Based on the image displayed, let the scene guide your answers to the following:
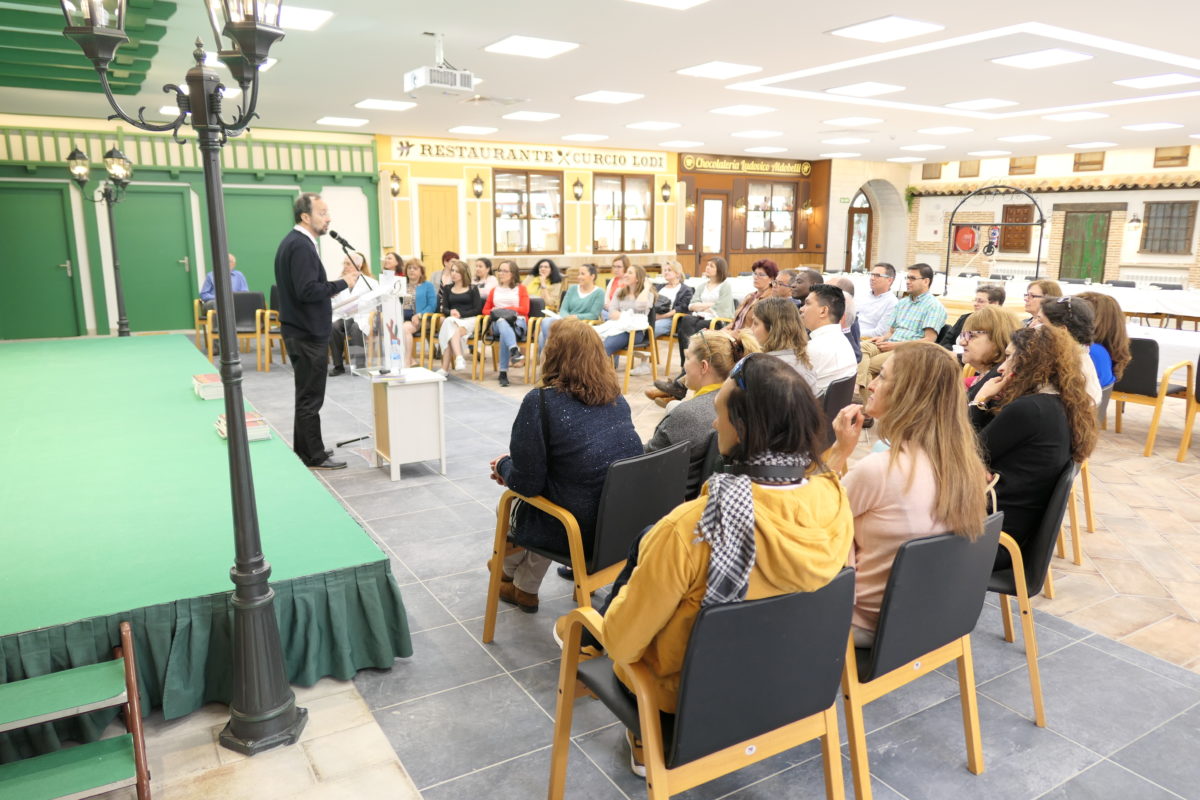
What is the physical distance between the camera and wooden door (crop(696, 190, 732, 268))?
16719 millimetres

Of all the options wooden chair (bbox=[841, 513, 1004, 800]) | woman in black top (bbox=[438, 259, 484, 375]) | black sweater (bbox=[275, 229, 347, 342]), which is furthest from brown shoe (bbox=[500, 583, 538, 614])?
woman in black top (bbox=[438, 259, 484, 375])

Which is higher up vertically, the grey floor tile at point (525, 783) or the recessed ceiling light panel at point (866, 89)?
the recessed ceiling light panel at point (866, 89)

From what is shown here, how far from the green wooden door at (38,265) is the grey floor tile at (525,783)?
37.8 ft

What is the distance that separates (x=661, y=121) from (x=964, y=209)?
10565mm

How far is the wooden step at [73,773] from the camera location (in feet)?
6.14

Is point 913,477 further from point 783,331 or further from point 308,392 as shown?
point 308,392

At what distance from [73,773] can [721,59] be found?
6.81 m

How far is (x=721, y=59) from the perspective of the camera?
276 inches

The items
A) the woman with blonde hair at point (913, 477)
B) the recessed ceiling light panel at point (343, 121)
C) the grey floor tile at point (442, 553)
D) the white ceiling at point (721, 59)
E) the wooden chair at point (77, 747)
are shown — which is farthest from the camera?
the recessed ceiling light panel at point (343, 121)

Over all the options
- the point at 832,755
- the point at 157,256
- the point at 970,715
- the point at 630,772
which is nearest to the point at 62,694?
the point at 630,772

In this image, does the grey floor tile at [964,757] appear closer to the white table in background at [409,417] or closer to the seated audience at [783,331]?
the seated audience at [783,331]

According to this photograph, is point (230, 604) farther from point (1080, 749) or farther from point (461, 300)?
point (461, 300)

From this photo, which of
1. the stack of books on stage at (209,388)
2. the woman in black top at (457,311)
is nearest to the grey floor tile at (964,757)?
the stack of books on stage at (209,388)

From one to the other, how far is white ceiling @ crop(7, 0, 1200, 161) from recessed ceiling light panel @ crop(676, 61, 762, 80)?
0.50ft
